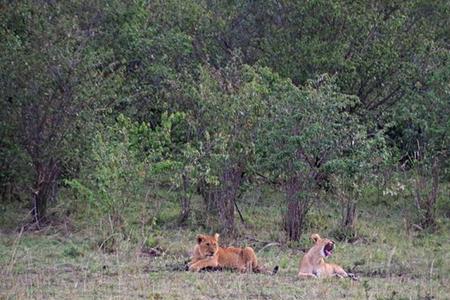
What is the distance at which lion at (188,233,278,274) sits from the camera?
10766mm

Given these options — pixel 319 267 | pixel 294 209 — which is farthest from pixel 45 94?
pixel 319 267

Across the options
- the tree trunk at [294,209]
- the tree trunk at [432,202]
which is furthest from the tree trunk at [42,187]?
the tree trunk at [432,202]

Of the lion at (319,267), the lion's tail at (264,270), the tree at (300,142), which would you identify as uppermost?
the tree at (300,142)

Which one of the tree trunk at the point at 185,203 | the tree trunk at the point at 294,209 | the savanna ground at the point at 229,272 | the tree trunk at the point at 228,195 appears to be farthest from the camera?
the tree trunk at the point at 185,203

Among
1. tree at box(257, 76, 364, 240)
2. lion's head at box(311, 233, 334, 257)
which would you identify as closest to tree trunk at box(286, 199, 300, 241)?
tree at box(257, 76, 364, 240)

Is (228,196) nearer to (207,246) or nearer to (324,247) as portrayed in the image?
(207,246)

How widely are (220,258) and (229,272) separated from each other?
0.81ft

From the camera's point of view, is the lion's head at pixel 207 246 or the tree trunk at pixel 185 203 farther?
the tree trunk at pixel 185 203

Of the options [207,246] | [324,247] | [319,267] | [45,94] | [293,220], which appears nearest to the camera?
[319,267]

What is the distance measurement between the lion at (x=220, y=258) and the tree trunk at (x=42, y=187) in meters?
4.36

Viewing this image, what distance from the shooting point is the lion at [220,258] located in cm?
1077

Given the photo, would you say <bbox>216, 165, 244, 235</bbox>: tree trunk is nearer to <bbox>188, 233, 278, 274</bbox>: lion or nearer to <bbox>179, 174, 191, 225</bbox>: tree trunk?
<bbox>179, 174, 191, 225</bbox>: tree trunk

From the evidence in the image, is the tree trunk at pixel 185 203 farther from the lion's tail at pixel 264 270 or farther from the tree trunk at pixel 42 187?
the lion's tail at pixel 264 270

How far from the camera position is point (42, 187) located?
14633 millimetres
